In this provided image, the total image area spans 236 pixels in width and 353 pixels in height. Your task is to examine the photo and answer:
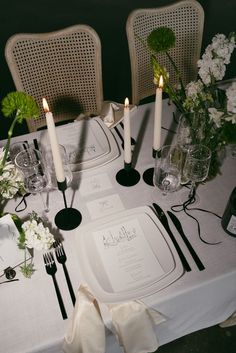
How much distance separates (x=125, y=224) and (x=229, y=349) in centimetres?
100

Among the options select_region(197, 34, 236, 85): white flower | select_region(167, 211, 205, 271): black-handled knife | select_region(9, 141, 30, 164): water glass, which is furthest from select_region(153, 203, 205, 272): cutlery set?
select_region(9, 141, 30, 164): water glass

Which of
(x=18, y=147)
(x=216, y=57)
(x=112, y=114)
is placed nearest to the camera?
(x=216, y=57)

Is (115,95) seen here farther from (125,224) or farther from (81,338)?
(81,338)

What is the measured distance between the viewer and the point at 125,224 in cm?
116

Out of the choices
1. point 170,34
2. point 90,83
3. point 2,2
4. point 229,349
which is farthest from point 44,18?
point 229,349

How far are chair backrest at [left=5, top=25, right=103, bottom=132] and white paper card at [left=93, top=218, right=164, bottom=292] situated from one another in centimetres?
95

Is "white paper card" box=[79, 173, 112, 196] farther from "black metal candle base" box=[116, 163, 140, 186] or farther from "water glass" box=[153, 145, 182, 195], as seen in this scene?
"water glass" box=[153, 145, 182, 195]

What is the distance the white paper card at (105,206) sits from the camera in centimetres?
122

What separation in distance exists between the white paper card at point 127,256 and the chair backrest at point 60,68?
95 centimetres

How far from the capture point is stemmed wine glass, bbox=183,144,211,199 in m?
1.13

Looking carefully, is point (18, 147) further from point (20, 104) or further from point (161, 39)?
point (161, 39)

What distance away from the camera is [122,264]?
41.9 inches

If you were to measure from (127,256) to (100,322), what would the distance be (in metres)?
0.21

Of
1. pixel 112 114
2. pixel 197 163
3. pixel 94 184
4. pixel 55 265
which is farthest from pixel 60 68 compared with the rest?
pixel 55 265
